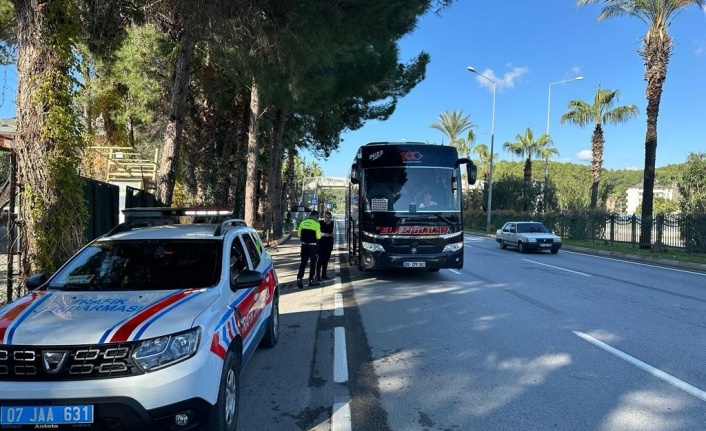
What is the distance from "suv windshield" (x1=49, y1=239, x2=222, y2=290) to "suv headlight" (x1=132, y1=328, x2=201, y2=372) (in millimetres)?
1006

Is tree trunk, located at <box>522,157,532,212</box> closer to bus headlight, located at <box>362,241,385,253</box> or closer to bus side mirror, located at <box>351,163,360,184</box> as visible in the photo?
bus side mirror, located at <box>351,163,360,184</box>

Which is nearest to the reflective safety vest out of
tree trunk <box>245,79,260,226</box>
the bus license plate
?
the bus license plate

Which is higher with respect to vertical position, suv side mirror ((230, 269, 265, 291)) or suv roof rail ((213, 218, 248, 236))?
suv roof rail ((213, 218, 248, 236))

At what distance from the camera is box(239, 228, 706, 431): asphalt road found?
14.1 feet

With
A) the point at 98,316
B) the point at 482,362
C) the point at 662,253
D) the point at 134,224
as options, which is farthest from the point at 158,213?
the point at 662,253

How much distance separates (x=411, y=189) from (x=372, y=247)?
1729mm

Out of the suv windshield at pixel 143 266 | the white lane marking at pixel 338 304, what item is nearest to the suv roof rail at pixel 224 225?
the suv windshield at pixel 143 266

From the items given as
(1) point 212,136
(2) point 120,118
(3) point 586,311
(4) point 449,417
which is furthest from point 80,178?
(2) point 120,118

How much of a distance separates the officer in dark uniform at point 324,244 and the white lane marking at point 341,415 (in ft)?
25.7

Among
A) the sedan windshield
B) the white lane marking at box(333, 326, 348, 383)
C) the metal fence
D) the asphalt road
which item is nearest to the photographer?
the asphalt road

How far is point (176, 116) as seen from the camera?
11727mm

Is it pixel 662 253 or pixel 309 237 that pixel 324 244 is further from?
pixel 662 253

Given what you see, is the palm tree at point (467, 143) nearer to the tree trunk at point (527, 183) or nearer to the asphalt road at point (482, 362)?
the tree trunk at point (527, 183)

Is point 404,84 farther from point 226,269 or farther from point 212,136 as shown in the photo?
point 226,269
